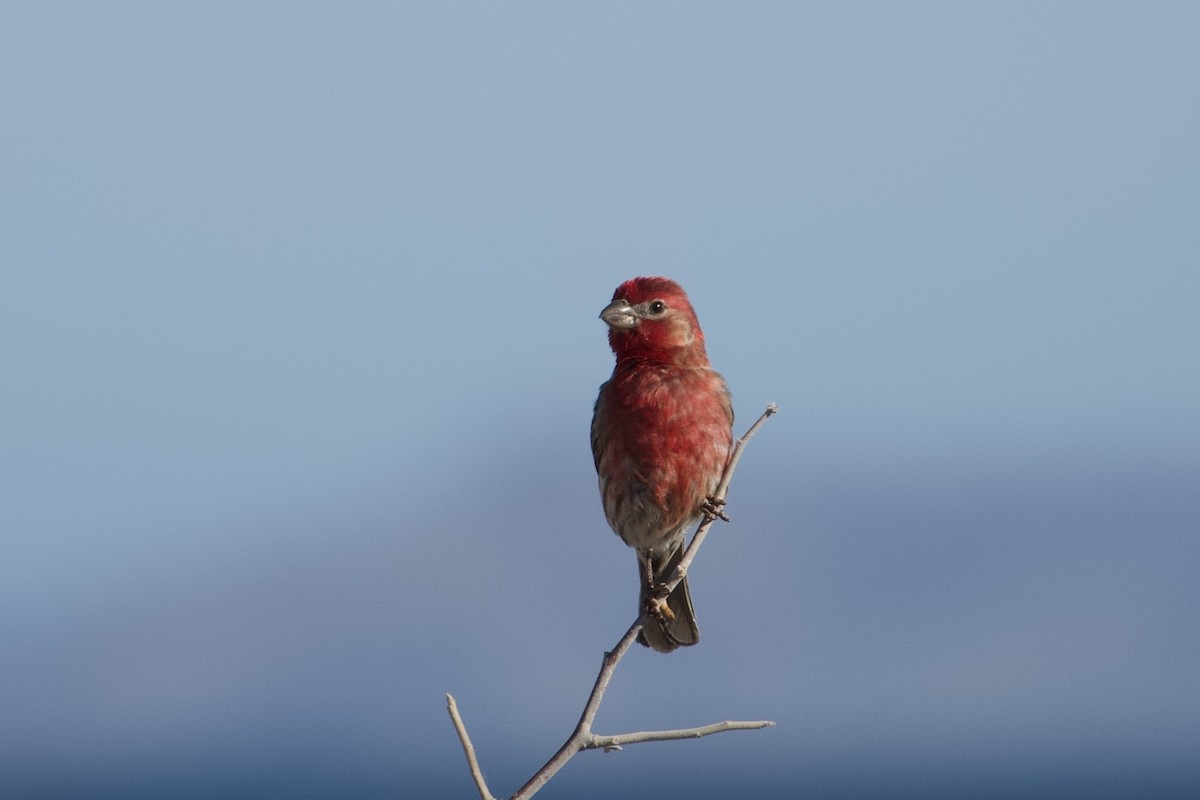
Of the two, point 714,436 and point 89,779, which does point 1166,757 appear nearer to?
point 89,779

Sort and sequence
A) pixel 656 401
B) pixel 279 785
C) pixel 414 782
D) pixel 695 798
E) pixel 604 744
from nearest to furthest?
pixel 604 744 < pixel 656 401 < pixel 695 798 < pixel 414 782 < pixel 279 785

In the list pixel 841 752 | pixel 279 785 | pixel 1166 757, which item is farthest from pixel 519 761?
pixel 1166 757

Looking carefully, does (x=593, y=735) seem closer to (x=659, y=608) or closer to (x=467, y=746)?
(x=467, y=746)

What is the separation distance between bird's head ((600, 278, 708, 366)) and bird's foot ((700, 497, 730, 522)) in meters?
0.67

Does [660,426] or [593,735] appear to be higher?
[660,426]

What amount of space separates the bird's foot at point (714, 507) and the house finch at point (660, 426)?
0.04 m

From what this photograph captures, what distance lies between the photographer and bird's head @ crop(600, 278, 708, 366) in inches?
382

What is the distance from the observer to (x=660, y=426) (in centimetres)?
967

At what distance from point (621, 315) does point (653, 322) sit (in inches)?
6.0

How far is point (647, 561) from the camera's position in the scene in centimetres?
1018

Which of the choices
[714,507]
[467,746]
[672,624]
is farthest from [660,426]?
[467,746]

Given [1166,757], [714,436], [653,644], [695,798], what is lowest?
[1166,757]

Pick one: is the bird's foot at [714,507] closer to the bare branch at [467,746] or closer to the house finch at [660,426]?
the house finch at [660,426]

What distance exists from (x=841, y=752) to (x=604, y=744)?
644 ft
